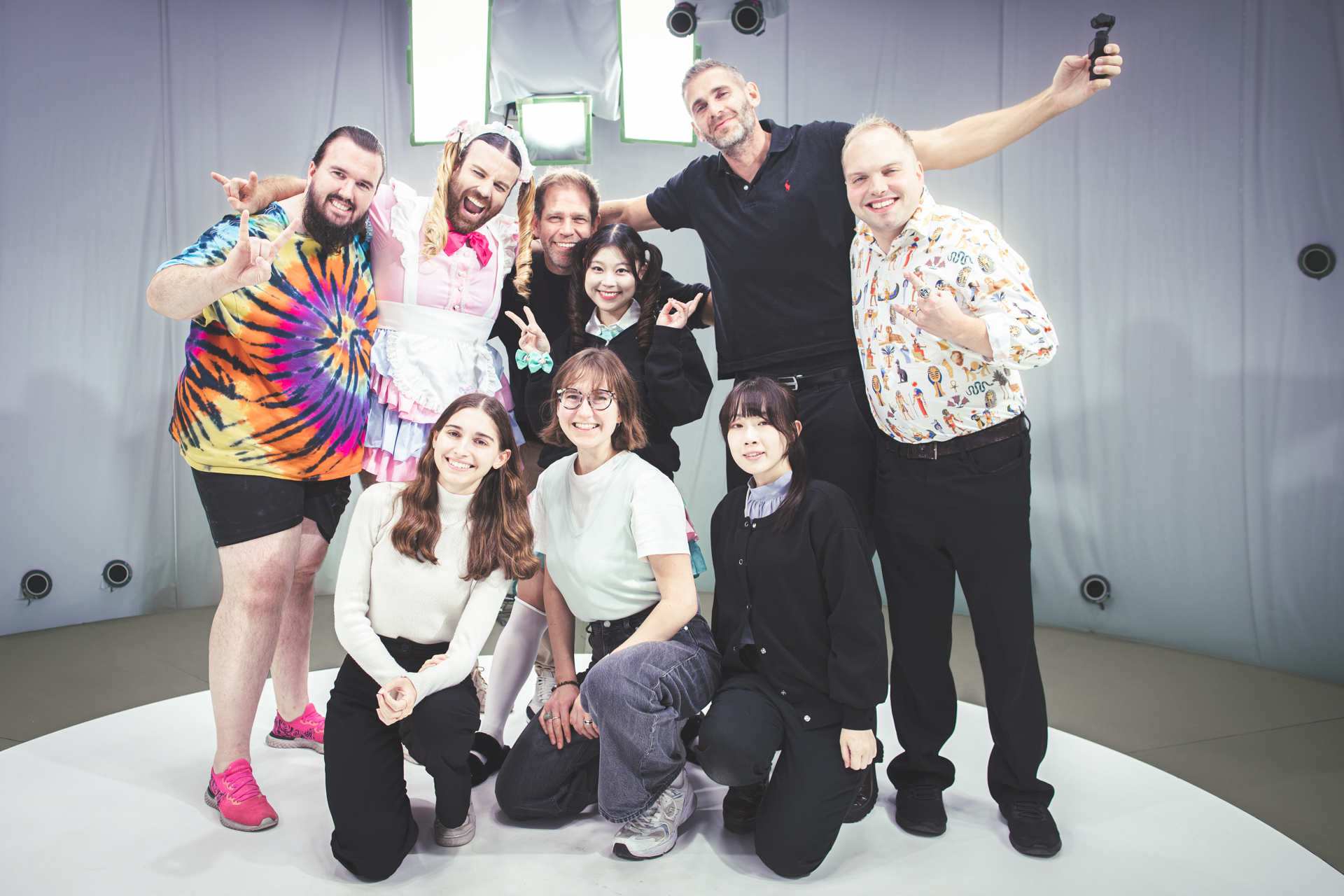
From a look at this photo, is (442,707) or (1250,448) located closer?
(442,707)

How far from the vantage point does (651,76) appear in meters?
4.64

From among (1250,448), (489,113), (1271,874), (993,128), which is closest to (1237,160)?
(1250,448)

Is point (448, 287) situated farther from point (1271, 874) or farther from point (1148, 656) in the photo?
point (1148, 656)

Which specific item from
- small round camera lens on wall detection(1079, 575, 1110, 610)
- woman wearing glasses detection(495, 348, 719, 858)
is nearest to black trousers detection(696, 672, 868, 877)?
woman wearing glasses detection(495, 348, 719, 858)

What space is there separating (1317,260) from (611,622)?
11.3ft

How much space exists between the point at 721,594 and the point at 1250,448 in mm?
2955

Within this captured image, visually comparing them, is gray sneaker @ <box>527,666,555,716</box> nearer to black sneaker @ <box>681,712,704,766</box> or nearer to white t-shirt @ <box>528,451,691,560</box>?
black sneaker @ <box>681,712,704,766</box>

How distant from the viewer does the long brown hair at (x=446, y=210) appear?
2443 mm

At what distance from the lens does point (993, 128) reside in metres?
2.29

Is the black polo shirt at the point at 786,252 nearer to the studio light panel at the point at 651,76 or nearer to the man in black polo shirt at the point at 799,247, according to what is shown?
the man in black polo shirt at the point at 799,247

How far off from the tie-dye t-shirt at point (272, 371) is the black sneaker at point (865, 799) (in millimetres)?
1728

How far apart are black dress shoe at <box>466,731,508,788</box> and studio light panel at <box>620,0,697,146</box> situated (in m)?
3.42

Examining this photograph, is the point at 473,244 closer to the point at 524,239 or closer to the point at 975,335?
the point at 524,239

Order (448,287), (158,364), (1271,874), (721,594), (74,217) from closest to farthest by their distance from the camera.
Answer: (1271,874)
(721,594)
(448,287)
(74,217)
(158,364)
